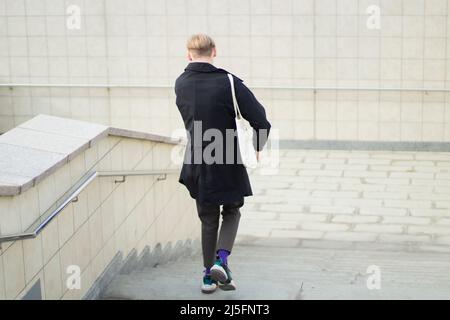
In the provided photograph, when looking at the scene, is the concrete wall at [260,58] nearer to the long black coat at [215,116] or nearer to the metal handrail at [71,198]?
the metal handrail at [71,198]

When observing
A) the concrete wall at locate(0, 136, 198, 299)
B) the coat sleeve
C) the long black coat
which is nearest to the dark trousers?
the long black coat

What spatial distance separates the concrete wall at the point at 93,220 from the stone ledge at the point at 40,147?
7 cm

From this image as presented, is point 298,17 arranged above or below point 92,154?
above

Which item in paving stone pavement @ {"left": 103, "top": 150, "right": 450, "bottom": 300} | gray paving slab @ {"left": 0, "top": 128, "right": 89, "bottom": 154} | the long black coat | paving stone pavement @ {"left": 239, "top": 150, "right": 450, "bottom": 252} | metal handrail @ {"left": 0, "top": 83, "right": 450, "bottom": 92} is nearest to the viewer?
gray paving slab @ {"left": 0, "top": 128, "right": 89, "bottom": 154}

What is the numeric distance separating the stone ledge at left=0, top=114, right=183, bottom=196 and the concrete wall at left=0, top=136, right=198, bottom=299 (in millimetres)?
70

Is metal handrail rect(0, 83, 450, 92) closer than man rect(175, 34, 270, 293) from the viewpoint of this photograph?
No

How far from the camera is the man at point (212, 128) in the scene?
4355mm

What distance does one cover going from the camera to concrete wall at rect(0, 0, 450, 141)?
10.7 m

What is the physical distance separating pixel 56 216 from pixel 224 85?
3.90 ft

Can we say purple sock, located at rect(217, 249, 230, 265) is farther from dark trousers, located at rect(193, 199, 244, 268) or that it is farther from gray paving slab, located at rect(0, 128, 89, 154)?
gray paving slab, located at rect(0, 128, 89, 154)

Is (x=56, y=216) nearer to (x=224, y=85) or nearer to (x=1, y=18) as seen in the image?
(x=224, y=85)

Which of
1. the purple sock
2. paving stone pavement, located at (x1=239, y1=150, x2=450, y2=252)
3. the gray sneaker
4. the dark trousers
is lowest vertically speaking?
paving stone pavement, located at (x1=239, y1=150, x2=450, y2=252)
